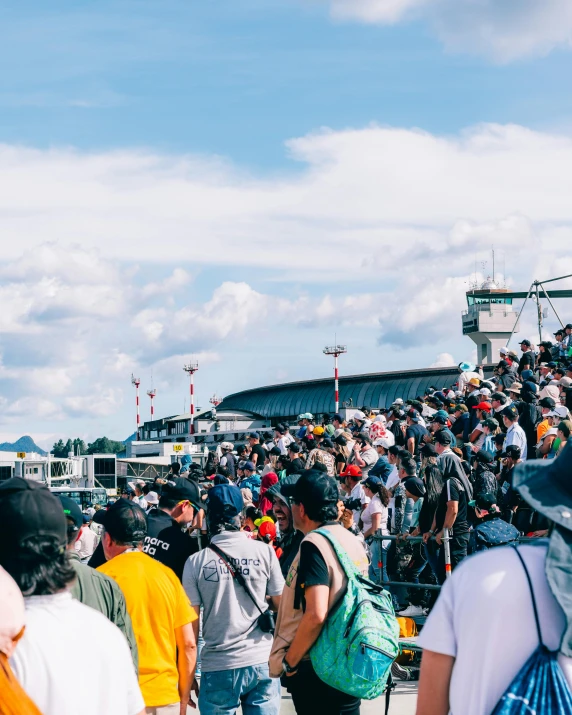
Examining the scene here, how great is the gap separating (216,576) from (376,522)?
5.67 metres

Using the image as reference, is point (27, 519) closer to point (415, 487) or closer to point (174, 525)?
point (174, 525)

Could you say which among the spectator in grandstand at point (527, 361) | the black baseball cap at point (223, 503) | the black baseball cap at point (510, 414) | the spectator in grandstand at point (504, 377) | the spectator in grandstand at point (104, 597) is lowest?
the spectator in grandstand at point (104, 597)

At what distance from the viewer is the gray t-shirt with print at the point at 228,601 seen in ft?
16.4

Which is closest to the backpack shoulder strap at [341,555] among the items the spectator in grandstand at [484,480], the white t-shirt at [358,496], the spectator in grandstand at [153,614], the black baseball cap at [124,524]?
the spectator in grandstand at [153,614]

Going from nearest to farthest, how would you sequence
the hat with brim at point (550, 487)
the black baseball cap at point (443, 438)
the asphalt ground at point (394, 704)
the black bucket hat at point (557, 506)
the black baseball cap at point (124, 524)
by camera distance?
the black bucket hat at point (557, 506)
the hat with brim at point (550, 487)
the black baseball cap at point (124, 524)
the asphalt ground at point (394, 704)
the black baseball cap at point (443, 438)

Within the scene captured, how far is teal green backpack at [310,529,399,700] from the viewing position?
4.11 meters

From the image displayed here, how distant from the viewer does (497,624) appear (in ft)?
7.01

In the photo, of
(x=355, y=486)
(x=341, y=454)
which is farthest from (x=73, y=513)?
(x=341, y=454)

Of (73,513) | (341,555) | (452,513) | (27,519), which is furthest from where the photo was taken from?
(452,513)

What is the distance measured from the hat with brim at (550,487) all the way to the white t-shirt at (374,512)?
8269mm

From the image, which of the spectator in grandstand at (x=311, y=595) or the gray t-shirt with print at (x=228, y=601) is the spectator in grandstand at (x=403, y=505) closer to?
the gray t-shirt with print at (x=228, y=601)

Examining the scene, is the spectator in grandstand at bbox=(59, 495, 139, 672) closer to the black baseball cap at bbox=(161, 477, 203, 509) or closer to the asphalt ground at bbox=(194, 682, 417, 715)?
the black baseball cap at bbox=(161, 477, 203, 509)

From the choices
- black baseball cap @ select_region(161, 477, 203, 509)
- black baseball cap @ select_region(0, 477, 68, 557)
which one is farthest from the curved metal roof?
black baseball cap @ select_region(0, 477, 68, 557)

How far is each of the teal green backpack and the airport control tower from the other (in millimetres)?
71697
